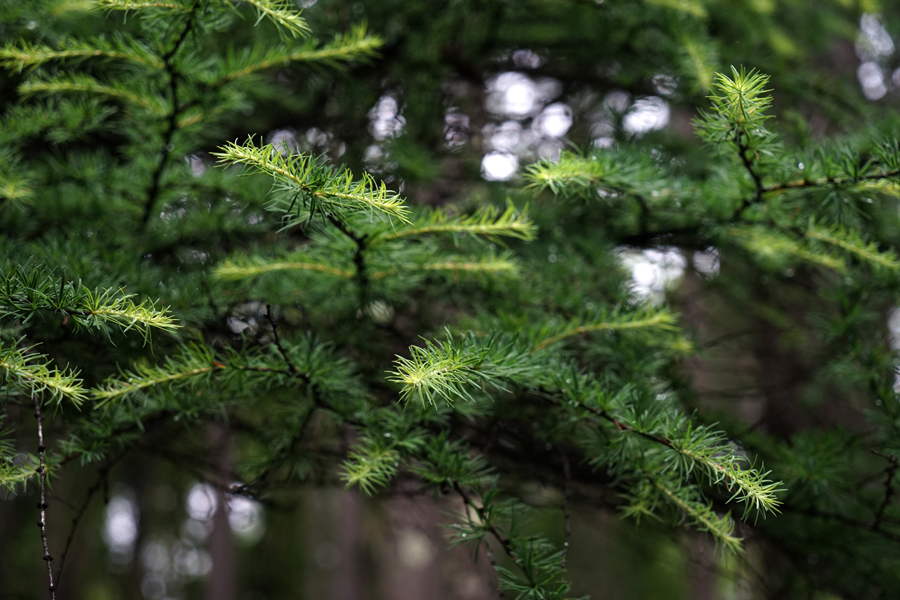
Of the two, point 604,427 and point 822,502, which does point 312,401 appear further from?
point 822,502

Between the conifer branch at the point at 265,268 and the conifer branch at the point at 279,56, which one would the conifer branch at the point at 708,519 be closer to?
the conifer branch at the point at 265,268

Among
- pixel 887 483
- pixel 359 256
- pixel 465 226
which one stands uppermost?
pixel 465 226

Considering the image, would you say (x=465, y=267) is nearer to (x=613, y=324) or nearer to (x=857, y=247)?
(x=613, y=324)

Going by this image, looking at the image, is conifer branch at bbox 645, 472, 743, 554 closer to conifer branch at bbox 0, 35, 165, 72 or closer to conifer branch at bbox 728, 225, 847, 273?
conifer branch at bbox 728, 225, 847, 273

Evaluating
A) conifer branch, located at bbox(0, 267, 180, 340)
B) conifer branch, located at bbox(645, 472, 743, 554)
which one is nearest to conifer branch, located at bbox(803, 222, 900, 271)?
conifer branch, located at bbox(645, 472, 743, 554)

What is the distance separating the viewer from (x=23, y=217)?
1.73 metres

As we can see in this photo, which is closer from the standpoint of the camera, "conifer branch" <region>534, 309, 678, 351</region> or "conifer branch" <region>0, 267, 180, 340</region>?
"conifer branch" <region>0, 267, 180, 340</region>

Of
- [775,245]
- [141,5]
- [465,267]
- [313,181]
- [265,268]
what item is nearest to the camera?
[313,181]

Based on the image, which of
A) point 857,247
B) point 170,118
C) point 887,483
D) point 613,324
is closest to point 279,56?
point 170,118

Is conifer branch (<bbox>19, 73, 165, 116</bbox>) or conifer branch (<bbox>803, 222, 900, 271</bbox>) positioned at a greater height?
conifer branch (<bbox>19, 73, 165, 116</bbox>)

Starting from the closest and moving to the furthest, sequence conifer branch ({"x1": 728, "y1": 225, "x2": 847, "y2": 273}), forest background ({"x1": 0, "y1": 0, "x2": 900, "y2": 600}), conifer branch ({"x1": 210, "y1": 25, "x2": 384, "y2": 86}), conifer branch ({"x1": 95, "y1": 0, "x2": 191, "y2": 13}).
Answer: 1. conifer branch ({"x1": 95, "y1": 0, "x2": 191, "y2": 13})
2. forest background ({"x1": 0, "y1": 0, "x2": 900, "y2": 600})
3. conifer branch ({"x1": 210, "y1": 25, "x2": 384, "y2": 86})
4. conifer branch ({"x1": 728, "y1": 225, "x2": 847, "y2": 273})

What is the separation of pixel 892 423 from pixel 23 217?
2.66m

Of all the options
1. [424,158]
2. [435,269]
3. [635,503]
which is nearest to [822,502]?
[635,503]

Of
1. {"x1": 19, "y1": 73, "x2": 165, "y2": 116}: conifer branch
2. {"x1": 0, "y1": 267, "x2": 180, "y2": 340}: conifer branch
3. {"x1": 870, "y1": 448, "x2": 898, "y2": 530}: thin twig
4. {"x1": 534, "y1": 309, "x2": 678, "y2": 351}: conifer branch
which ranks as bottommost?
{"x1": 870, "y1": 448, "x2": 898, "y2": 530}: thin twig
